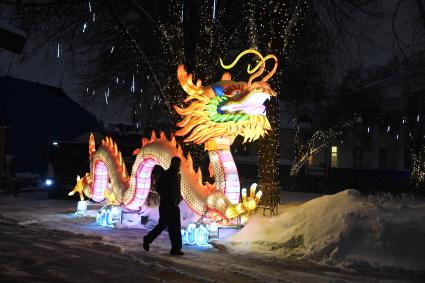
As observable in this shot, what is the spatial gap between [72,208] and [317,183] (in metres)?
11.4

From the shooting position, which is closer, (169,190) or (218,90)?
(169,190)

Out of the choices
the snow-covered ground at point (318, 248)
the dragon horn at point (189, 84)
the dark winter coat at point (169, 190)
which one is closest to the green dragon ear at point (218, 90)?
the dragon horn at point (189, 84)

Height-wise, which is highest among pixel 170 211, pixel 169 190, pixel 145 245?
pixel 169 190

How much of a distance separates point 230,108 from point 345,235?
11.5 ft

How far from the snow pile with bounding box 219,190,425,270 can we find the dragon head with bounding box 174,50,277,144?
1911 mm

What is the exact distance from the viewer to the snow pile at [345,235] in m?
8.40

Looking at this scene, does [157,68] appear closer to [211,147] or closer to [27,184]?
[27,184]

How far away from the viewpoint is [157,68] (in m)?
23.2

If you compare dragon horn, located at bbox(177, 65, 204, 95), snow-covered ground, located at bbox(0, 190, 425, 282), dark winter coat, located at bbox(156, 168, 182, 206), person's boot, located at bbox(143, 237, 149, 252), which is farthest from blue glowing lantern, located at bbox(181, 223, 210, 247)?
dragon horn, located at bbox(177, 65, 204, 95)

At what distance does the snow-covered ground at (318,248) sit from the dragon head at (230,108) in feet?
6.16

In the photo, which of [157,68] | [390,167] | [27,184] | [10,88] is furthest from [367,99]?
[10,88]

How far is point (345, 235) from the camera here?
887 centimetres

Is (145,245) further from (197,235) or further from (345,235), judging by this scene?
(345,235)

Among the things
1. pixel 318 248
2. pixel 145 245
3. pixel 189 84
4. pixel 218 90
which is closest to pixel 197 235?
pixel 145 245
